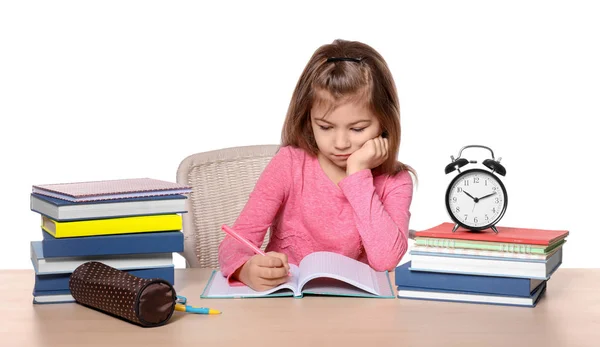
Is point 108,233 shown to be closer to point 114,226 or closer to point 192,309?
point 114,226

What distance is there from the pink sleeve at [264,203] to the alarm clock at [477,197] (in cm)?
58

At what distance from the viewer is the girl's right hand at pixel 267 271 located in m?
1.95

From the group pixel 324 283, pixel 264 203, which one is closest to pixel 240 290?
pixel 324 283

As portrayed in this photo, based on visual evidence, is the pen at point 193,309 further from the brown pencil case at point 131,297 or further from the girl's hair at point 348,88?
the girl's hair at point 348,88

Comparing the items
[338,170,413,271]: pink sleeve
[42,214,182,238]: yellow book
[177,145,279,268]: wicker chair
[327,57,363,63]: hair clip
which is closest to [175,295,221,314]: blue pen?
[42,214,182,238]: yellow book

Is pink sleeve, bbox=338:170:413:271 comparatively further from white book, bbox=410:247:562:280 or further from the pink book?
the pink book

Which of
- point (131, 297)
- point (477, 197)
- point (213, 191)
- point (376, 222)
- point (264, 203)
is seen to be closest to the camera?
point (131, 297)

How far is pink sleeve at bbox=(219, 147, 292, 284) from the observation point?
2.34 m

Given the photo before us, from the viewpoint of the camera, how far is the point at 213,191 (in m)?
2.95

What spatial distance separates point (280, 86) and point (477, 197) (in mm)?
2325

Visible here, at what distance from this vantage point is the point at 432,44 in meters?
4.22

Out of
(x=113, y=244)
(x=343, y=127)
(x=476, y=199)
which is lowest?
(x=113, y=244)

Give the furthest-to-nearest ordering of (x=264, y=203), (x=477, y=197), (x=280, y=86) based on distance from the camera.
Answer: (x=280, y=86) < (x=264, y=203) < (x=477, y=197)
